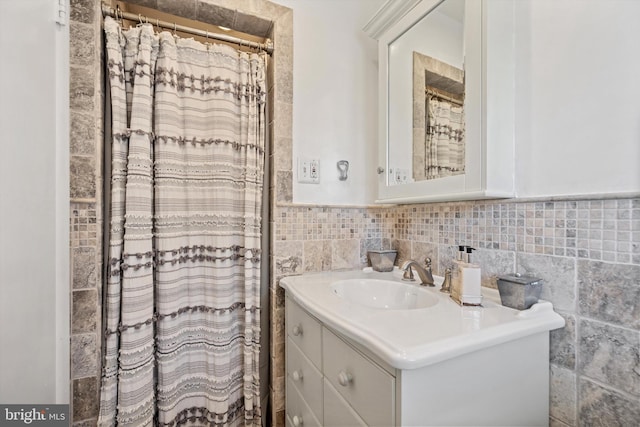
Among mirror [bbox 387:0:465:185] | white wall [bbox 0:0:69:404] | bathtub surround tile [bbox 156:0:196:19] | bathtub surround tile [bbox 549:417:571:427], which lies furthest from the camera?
bathtub surround tile [bbox 156:0:196:19]

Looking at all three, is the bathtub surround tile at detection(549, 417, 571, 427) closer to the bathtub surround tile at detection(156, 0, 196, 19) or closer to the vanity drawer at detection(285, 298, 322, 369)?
the vanity drawer at detection(285, 298, 322, 369)

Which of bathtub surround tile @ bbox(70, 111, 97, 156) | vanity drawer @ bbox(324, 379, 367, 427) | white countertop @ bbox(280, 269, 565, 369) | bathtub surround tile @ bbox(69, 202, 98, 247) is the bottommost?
vanity drawer @ bbox(324, 379, 367, 427)

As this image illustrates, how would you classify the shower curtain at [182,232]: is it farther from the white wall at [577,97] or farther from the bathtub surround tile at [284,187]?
the white wall at [577,97]

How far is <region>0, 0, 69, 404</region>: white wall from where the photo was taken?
20.4 inches

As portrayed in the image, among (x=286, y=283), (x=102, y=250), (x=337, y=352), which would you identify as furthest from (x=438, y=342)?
(x=102, y=250)

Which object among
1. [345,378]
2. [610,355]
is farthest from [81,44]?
[610,355]

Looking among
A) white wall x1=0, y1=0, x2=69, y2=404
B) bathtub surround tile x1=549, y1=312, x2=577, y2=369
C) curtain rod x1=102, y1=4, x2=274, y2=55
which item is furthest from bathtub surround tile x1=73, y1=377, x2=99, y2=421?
bathtub surround tile x1=549, y1=312, x2=577, y2=369

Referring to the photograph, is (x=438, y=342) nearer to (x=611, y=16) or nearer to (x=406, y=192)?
(x=406, y=192)

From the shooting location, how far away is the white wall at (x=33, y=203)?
52 centimetres

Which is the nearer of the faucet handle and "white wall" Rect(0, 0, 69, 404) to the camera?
"white wall" Rect(0, 0, 69, 404)

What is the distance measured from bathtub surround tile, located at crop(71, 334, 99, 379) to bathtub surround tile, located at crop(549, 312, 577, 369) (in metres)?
1.51

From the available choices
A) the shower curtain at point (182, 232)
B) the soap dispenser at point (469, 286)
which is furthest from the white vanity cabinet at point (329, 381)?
the soap dispenser at point (469, 286)

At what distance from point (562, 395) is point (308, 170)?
115 centimetres

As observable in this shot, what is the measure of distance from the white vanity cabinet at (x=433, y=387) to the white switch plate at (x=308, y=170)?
66cm
